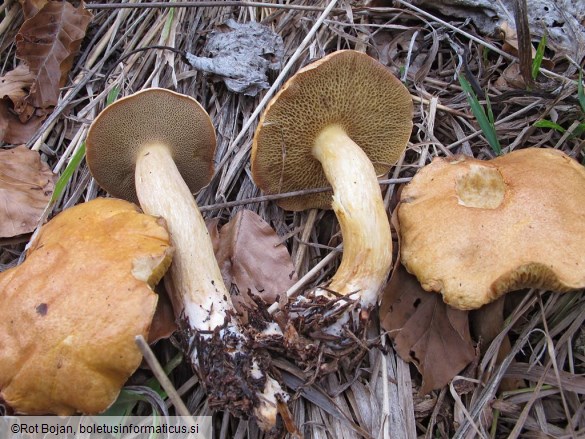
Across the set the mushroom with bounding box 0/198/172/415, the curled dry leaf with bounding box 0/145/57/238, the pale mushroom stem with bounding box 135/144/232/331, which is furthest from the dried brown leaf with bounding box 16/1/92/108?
the mushroom with bounding box 0/198/172/415

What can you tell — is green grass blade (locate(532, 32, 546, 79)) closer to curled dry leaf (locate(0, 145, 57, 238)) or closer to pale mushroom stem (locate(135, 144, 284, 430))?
pale mushroom stem (locate(135, 144, 284, 430))

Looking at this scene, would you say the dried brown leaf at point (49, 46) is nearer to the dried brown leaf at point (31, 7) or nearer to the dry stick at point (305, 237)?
the dried brown leaf at point (31, 7)

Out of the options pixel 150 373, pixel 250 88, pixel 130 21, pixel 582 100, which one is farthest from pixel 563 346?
pixel 130 21

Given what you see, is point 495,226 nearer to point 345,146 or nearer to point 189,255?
point 345,146

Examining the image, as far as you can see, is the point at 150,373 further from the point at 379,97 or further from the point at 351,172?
the point at 379,97

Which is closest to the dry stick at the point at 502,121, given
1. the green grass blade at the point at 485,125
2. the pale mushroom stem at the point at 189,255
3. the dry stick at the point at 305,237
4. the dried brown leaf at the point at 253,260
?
the green grass blade at the point at 485,125

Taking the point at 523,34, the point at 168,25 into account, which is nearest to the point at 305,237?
the point at 523,34
